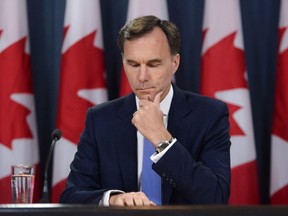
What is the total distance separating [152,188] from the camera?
7.90 ft

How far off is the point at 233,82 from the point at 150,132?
129 cm

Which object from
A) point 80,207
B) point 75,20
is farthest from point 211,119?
point 80,207

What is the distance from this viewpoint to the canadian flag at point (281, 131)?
3459mm

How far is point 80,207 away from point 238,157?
8.40 ft

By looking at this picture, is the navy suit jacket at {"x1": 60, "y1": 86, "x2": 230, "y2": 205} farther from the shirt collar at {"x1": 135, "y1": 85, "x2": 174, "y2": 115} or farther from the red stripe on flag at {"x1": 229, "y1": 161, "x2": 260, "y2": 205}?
the red stripe on flag at {"x1": 229, "y1": 161, "x2": 260, "y2": 205}

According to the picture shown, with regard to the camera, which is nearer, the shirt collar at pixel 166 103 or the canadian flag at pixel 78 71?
the shirt collar at pixel 166 103

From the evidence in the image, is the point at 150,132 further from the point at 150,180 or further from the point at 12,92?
the point at 12,92

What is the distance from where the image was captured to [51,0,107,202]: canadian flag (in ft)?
11.4

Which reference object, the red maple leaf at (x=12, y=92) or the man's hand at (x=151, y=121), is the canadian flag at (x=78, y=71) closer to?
the red maple leaf at (x=12, y=92)

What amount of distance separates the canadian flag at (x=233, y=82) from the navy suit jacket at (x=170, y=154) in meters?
0.87

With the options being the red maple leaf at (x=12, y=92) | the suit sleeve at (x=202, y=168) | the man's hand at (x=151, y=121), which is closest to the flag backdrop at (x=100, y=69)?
the red maple leaf at (x=12, y=92)

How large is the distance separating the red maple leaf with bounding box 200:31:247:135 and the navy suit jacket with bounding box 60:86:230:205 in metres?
0.88

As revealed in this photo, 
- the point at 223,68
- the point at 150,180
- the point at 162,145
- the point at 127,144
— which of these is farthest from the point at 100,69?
the point at 162,145

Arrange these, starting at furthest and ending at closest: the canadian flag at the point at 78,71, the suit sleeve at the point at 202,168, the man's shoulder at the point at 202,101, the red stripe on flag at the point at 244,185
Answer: the canadian flag at the point at 78,71 → the red stripe on flag at the point at 244,185 → the man's shoulder at the point at 202,101 → the suit sleeve at the point at 202,168
